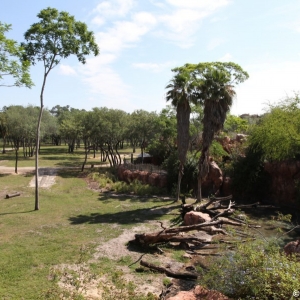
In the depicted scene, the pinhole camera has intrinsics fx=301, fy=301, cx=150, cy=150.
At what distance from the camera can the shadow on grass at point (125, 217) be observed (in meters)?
17.7

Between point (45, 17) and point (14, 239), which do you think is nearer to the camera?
point (14, 239)

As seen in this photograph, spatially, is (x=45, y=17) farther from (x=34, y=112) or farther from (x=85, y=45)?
(x=34, y=112)

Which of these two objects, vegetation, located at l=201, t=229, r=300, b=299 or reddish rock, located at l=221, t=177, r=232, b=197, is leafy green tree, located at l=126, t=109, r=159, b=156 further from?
vegetation, located at l=201, t=229, r=300, b=299

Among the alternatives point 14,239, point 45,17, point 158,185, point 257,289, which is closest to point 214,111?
point 158,185

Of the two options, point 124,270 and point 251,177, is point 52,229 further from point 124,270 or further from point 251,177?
point 251,177

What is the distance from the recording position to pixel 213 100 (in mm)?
21266

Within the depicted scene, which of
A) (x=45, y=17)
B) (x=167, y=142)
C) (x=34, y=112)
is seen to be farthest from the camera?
(x=34, y=112)

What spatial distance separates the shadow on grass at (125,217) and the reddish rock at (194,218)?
255cm

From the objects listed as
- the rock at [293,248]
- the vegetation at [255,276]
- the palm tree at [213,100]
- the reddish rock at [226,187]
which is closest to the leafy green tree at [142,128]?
the reddish rock at [226,187]

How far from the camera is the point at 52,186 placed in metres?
27.9

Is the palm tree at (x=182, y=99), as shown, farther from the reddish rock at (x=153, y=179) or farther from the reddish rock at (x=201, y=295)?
the reddish rock at (x=201, y=295)

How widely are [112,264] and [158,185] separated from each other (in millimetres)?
15530

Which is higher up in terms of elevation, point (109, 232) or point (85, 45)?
point (85, 45)

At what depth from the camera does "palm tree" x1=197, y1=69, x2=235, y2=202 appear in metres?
20.9
